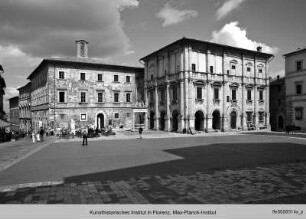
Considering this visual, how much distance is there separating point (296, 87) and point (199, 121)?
16.1 meters

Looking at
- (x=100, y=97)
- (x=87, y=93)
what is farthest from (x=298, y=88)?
(x=87, y=93)

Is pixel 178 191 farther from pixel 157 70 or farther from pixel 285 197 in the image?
pixel 157 70

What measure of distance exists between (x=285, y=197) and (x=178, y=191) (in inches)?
109

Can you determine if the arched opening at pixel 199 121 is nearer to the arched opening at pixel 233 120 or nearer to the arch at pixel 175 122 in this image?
the arch at pixel 175 122

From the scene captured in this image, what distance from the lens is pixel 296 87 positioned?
33.9 meters

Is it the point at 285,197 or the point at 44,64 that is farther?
Answer: the point at 44,64

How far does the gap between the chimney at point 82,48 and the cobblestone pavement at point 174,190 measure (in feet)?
120

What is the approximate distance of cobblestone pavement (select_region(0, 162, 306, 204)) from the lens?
5617 mm

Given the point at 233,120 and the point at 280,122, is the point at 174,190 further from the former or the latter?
the point at 280,122

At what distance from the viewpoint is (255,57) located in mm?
36031

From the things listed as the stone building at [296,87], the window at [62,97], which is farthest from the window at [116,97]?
the stone building at [296,87]

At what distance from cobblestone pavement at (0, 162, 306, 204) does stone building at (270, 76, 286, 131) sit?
33.3 m

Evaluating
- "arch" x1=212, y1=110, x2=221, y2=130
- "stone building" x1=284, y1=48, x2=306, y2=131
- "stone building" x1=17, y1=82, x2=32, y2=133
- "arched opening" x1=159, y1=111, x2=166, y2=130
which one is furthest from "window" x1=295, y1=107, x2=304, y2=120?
"stone building" x1=17, y1=82, x2=32, y2=133
